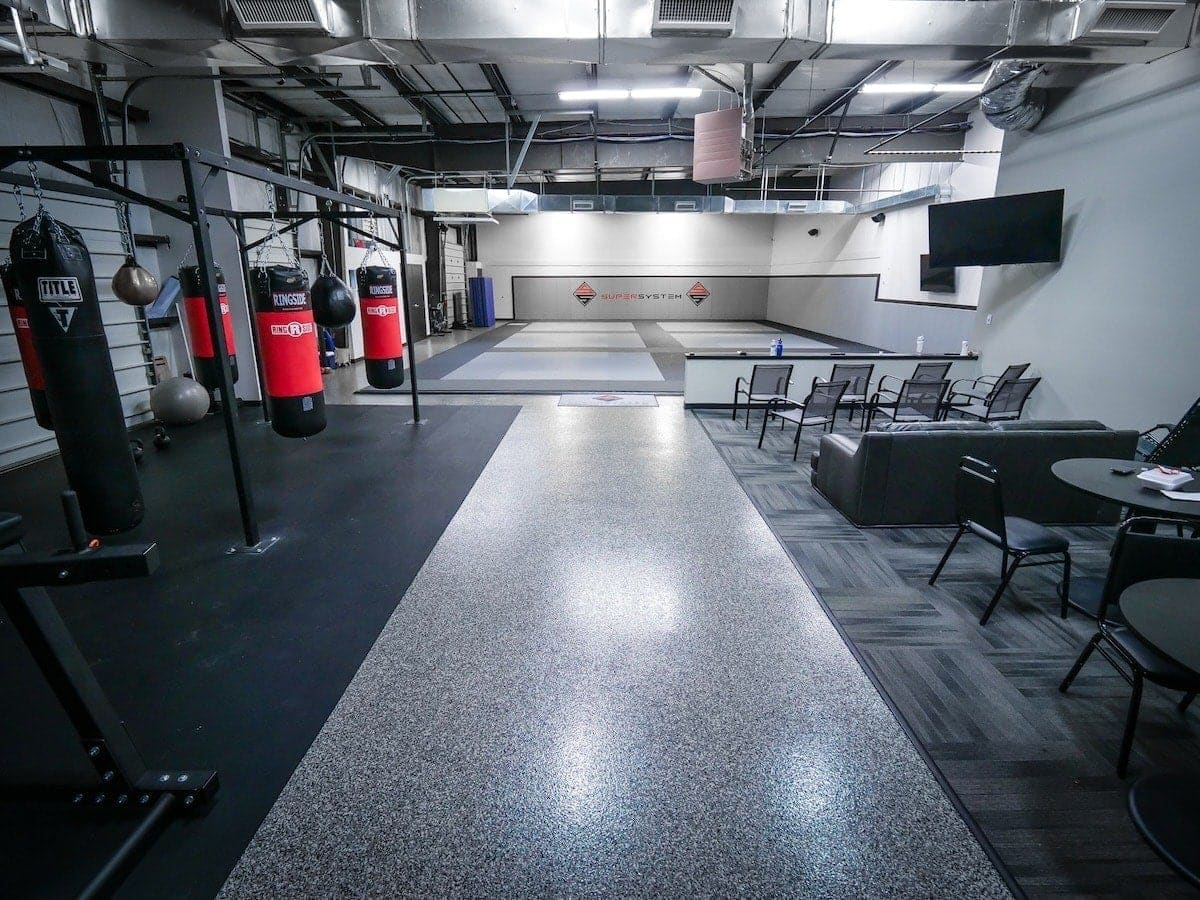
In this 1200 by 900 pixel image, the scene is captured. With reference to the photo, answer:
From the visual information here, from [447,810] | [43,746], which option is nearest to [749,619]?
[447,810]

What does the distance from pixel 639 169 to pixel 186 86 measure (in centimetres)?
609

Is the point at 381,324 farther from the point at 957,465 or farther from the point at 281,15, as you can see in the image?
the point at 957,465

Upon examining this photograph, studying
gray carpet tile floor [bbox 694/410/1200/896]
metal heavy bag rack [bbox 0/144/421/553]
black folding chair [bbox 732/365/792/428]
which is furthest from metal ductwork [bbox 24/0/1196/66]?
gray carpet tile floor [bbox 694/410/1200/896]

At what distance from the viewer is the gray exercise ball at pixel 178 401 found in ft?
18.0

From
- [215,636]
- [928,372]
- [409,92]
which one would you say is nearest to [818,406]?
[928,372]

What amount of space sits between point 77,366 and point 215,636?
1.65 m

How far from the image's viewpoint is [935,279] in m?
9.17

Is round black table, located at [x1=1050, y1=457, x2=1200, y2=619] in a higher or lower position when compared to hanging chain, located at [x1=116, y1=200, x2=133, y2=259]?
lower

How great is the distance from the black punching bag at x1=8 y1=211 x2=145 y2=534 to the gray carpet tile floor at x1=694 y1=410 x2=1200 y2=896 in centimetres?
393

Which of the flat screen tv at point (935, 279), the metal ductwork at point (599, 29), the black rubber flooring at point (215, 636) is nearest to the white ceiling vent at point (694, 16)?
the metal ductwork at point (599, 29)

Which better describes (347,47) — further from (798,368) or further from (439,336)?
(439,336)

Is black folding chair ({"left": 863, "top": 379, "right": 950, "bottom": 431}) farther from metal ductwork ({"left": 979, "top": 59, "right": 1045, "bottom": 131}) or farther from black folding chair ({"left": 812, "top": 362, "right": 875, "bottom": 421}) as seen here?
metal ductwork ({"left": 979, "top": 59, "right": 1045, "bottom": 131})

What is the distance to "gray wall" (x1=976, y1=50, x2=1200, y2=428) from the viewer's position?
177 inches

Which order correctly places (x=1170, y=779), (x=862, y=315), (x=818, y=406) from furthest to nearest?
(x=862, y=315) → (x=818, y=406) → (x=1170, y=779)
